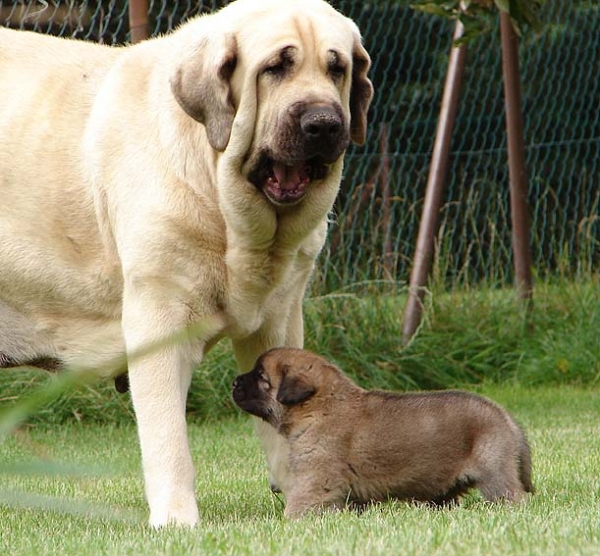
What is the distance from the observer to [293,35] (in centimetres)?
352

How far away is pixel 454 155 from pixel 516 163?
255 cm

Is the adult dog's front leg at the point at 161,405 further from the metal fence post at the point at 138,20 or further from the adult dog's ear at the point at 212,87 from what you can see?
the metal fence post at the point at 138,20

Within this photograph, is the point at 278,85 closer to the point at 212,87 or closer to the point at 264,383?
the point at 212,87

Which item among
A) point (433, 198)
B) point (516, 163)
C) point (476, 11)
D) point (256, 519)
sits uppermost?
point (476, 11)

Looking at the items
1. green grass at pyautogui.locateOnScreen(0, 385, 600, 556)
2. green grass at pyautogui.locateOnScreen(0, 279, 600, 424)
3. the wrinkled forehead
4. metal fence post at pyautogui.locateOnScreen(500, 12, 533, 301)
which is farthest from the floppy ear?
metal fence post at pyautogui.locateOnScreen(500, 12, 533, 301)

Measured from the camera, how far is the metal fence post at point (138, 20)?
640 cm

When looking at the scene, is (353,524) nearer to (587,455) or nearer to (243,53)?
(243,53)

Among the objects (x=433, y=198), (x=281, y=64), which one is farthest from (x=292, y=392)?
(x=433, y=198)

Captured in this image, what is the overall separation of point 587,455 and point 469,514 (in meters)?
1.94

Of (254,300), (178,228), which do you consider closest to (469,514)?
(254,300)

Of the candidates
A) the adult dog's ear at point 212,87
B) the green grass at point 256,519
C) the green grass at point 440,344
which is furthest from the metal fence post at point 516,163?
the adult dog's ear at point 212,87

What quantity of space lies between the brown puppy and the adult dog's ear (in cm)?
93

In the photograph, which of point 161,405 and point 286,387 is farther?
point 286,387

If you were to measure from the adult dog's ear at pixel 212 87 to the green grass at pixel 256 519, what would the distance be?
3.52 ft
